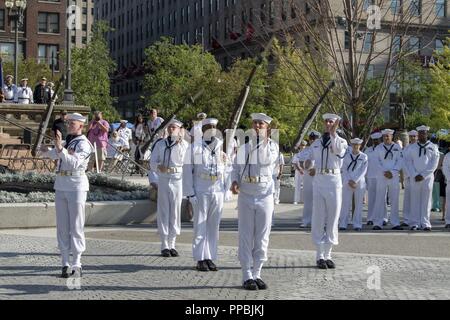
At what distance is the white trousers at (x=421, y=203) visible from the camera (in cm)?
1773

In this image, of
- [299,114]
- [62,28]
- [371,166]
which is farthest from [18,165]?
[62,28]

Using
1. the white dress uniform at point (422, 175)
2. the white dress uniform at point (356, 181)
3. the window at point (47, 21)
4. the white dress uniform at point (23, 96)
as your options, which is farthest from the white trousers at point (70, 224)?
the window at point (47, 21)

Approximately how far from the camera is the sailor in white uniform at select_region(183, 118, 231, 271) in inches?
444

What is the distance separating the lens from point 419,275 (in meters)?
10.7

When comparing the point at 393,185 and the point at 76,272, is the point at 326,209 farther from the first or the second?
the point at 393,185

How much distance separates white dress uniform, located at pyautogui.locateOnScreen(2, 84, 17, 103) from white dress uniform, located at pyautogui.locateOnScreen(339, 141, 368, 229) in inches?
731

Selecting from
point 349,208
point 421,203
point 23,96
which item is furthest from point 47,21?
point 421,203

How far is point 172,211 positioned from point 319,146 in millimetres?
2571

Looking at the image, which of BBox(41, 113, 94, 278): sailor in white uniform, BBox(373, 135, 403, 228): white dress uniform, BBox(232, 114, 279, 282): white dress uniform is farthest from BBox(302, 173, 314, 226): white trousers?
BBox(41, 113, 94, 278): sailor in white uniform

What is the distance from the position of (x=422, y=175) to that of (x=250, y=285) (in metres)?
9.34

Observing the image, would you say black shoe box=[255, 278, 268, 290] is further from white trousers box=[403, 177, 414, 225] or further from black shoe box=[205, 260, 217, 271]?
white trousers box=[403, 177, 414, 225]

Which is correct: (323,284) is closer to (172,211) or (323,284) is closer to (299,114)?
(172,211)

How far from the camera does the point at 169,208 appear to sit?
41.9ft

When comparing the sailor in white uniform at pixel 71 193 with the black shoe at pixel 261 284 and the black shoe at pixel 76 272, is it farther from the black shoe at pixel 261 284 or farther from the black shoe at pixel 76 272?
the black shoe at pixel 261 284
